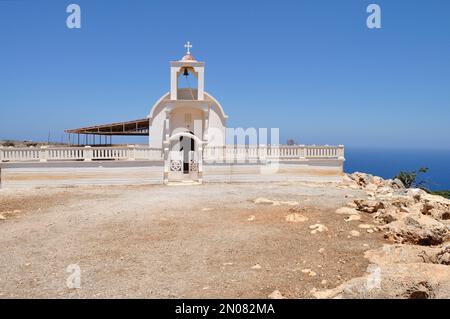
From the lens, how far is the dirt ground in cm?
589

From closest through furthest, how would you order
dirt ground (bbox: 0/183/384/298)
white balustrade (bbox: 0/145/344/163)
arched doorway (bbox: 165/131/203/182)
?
dirt ground (bbox: 0/183/384/298) < white balustrade (bbox: 0/145/344/163) < arched doorway (bbox: 165/131/203/182)

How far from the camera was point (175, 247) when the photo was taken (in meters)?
8.07

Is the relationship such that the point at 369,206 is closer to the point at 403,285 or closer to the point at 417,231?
the point at 417,231

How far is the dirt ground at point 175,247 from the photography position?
19.3ft

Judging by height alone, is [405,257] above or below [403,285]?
below

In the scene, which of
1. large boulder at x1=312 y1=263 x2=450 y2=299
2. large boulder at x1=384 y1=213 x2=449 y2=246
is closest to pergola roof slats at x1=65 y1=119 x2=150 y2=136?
large boulder at x1=384 y1=213 x2=449 y2=246

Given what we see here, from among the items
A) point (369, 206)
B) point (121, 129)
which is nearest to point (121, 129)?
point (121, 129)

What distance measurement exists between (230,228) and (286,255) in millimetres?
2615

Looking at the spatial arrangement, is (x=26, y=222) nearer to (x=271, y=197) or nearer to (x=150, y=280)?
(x=150, y=280)

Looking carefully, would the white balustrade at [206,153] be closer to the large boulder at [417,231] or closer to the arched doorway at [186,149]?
the arched doorway at [186,149]

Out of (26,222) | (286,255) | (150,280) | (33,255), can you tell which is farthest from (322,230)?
(26,222)

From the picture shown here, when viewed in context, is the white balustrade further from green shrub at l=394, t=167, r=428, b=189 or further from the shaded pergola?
green shrub at l=394, t=167, r=428, b=189

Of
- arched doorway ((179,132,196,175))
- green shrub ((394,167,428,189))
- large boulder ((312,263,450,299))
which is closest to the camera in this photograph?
large boulder ((312,263,450,299))

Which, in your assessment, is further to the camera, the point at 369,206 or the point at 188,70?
the point at 188,70
